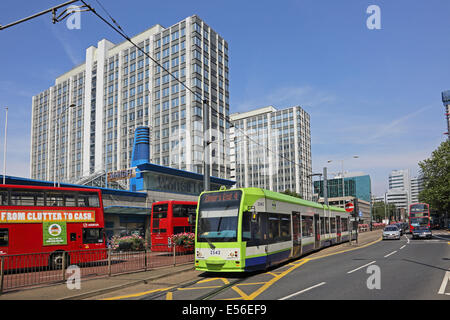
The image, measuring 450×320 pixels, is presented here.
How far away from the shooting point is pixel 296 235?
63.2 feet

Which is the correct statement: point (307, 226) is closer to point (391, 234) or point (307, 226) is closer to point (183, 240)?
point (183, 240)

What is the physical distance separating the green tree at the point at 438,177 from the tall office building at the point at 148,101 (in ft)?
121

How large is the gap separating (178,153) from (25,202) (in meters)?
54.2

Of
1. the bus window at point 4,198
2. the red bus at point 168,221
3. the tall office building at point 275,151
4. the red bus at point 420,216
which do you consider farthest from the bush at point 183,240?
the tall office building at point 275,151

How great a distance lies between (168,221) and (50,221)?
9768mm

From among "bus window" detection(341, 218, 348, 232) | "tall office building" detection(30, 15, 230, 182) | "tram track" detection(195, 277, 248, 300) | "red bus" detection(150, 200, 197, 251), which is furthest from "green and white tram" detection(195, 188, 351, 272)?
"tall office building" detection(30, 15, 230, 182)

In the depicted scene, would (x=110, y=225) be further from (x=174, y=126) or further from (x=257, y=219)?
(x=174, y=126)

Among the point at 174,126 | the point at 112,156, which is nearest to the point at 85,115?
the point at 112,156

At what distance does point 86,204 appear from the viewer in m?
19.7

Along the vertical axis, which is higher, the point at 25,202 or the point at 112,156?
the point at 112,156

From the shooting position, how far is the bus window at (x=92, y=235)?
19.5 m

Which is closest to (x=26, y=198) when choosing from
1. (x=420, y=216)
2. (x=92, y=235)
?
(x=92, y=235)

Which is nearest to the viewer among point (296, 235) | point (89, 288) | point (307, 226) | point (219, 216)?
point (89, 288)
